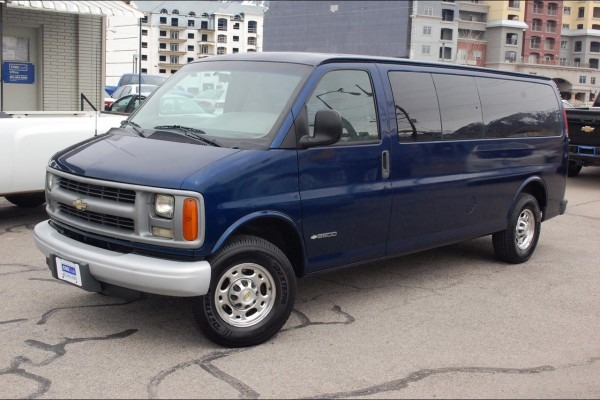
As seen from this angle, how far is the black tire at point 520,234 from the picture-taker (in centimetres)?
714

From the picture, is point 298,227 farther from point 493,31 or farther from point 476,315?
point 493,31

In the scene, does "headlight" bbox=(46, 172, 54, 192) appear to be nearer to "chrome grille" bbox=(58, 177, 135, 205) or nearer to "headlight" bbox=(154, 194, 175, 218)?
"chrome grille" bbox=(58, 177, 135, 205)

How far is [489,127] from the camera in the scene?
21.8ft

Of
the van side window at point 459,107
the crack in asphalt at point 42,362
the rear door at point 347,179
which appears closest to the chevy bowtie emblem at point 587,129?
the van side window at point 459,107

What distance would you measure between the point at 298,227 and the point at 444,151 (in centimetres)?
184

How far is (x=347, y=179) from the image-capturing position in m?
5.17

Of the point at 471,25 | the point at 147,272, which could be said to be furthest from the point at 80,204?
the point at 471,25

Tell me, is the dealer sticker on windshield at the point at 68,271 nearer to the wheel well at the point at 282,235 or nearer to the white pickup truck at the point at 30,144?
the wheel well at the point at 282,235

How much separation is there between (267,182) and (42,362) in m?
1.81

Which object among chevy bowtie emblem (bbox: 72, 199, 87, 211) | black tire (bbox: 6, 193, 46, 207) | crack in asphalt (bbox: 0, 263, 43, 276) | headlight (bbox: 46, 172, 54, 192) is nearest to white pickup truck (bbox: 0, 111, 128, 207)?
black tire (bbox: 6, 193, 46, 207)

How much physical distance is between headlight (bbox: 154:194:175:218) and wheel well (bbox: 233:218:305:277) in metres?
0.55

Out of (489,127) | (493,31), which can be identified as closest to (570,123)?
(489,127)

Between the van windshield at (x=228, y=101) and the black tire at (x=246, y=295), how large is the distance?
2.44ft

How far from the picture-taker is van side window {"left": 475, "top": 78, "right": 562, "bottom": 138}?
22.0ft
